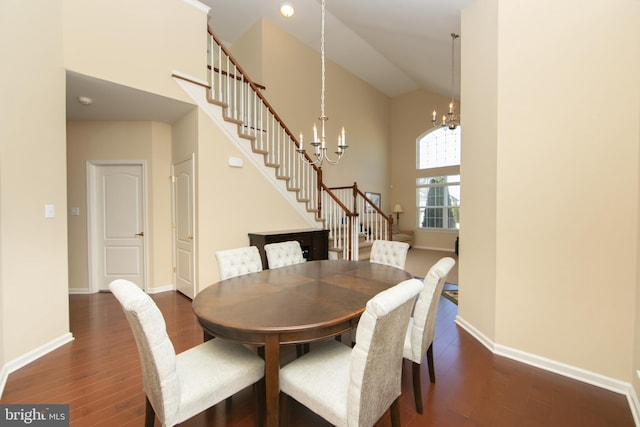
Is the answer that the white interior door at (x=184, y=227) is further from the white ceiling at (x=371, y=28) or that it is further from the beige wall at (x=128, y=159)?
the white ceiling at (x=371, y=28)

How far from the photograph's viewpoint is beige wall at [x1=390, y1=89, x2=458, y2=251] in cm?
820

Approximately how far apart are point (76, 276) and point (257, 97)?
147 inches

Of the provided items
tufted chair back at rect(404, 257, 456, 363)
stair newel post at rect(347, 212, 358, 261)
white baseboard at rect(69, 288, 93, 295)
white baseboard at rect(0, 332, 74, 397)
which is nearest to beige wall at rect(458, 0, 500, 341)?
tufted chair back at rect(404, 257, 456, 363)

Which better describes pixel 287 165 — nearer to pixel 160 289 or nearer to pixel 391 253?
pixel 391 253

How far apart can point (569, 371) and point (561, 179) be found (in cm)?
147

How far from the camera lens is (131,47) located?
2.87m

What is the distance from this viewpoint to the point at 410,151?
344 inches

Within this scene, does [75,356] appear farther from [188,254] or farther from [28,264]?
[188,254]

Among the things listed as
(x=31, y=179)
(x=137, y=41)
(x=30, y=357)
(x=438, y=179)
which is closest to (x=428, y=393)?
(x=30, y=357)

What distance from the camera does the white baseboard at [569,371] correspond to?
1.80 meters

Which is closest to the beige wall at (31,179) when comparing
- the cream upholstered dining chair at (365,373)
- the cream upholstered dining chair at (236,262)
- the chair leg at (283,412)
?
the cream upholstered dining chair at (236,262)

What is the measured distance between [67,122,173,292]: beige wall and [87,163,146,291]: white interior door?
136 mm

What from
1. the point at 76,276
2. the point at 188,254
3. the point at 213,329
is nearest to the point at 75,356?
the point at 188,254

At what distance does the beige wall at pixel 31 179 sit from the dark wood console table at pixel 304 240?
198 cm
